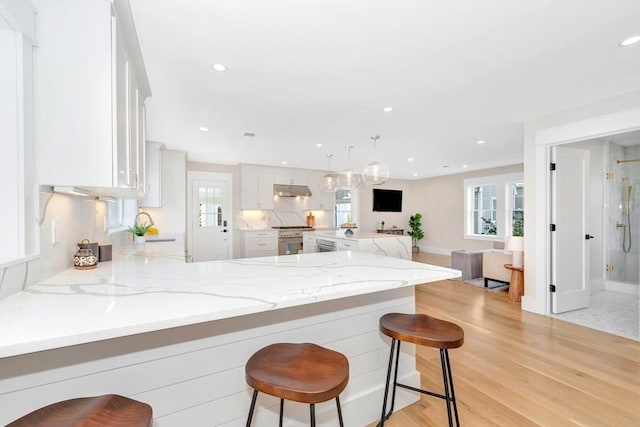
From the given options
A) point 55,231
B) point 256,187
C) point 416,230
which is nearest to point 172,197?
point 256,187

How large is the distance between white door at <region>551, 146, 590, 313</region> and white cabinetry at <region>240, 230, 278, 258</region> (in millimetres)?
4865

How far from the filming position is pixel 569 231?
137 inches

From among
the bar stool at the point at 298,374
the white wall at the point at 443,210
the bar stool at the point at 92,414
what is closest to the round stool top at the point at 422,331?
the bar stool at the point at 298,374

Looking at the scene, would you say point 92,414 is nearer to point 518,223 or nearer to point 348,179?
point 348,179

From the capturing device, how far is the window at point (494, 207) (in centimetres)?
659

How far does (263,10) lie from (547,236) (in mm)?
3747

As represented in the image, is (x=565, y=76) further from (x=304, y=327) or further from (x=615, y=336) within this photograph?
(x=304, y=327)

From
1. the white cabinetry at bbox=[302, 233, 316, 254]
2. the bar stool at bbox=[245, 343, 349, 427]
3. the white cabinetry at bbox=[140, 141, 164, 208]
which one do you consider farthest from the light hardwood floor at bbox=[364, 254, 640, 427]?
the white cabinetry at bbox=[140, 141, 164, 208]

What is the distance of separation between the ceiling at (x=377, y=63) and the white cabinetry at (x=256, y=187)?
2.26 m

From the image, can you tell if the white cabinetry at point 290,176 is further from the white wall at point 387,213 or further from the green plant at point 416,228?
the green plant at point 416,228

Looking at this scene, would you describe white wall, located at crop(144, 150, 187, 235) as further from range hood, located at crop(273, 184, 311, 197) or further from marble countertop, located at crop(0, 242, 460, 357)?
marble countertop, located at crop(0, 242, 460, 357)

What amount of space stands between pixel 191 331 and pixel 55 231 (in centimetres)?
97

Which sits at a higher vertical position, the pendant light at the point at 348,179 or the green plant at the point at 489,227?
the pendant light at the point at 348,179

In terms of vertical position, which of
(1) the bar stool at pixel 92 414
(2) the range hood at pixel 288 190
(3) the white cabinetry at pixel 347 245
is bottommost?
(1) the bar stool at pixel 92 414
